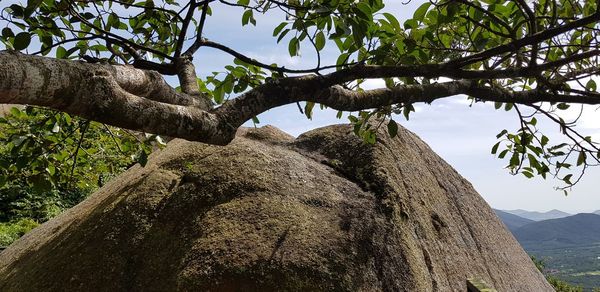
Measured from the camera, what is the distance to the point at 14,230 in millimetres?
12617

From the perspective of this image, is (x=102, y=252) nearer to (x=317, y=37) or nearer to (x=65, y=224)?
(x=65, y=224)

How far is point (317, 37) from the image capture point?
3281 millimetres

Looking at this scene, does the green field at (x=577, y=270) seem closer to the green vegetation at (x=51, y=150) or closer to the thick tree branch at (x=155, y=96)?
the green vegetation at (x=51, y=150)

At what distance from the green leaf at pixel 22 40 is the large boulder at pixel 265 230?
7.25 feet

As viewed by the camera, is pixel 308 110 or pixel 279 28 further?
pixel 308 110

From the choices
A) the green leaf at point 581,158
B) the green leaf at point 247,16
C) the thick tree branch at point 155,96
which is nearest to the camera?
the thick tree branch at point 155,96

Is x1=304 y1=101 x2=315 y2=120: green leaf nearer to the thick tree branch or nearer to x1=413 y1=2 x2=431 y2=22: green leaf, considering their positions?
the thick tree branch

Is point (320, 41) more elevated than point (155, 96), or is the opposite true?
point (320, 41)

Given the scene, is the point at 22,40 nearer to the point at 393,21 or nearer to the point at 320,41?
the point at 320,41

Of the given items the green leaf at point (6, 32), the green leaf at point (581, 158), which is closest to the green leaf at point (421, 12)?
the green leaf at point (581, 158)

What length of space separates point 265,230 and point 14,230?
11715 millimetres

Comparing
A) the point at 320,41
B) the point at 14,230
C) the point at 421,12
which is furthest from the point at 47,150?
the point at 14,230

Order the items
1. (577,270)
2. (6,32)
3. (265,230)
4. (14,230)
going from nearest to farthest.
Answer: (6,32), (265,230), (14,230), (577,270)

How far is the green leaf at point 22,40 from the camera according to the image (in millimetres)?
2648
